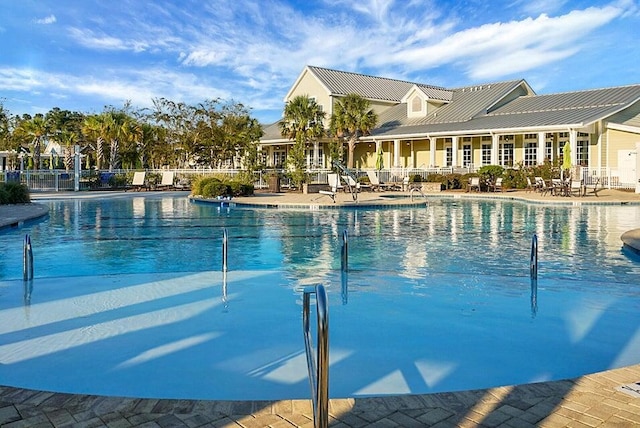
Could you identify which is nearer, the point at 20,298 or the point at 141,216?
the point at 20,298

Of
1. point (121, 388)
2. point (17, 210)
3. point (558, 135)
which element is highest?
point (558, 135)

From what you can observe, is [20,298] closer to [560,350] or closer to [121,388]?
[121,388]

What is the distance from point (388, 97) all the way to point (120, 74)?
18.9 meters

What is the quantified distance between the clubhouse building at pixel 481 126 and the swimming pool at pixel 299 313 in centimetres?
1842

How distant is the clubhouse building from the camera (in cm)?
2948

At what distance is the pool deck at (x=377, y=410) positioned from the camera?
306 cm

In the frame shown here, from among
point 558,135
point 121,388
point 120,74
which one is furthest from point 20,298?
point 120,74

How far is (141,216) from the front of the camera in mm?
17719

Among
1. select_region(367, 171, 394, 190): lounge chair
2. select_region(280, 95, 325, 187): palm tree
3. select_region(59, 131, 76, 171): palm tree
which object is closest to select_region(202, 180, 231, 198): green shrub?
select_region(367, 171, 394, 190): lounge chair

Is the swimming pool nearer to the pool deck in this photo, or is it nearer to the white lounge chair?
the pool deck

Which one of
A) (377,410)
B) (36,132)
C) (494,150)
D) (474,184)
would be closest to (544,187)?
(474,184)

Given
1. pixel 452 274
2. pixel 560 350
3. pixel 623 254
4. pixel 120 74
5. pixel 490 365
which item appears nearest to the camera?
pixel 490 365

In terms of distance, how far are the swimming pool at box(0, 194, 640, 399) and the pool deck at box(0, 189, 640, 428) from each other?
0.80 meters

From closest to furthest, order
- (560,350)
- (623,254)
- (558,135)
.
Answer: (560,350) → (623,254) → (558,135)
